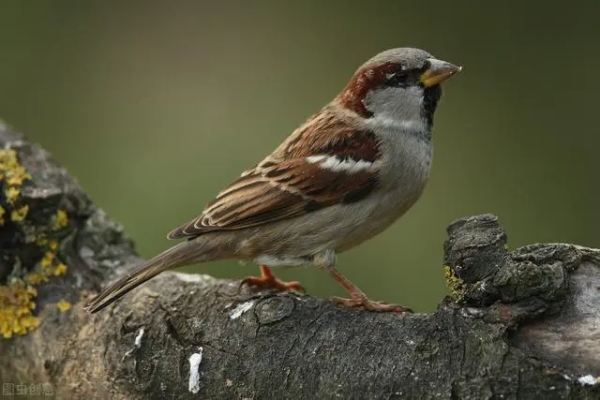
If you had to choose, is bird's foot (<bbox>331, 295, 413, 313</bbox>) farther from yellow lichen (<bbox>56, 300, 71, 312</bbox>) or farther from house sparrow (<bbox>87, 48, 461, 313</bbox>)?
yellow lichen (<bbox>56, 300, 71, 312</bbox>)

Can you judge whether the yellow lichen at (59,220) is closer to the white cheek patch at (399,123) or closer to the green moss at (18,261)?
the green moss at (18,261)

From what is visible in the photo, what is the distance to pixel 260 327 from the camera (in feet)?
8.82

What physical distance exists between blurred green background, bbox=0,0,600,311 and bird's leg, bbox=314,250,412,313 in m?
1.36

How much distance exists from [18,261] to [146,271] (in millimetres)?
533

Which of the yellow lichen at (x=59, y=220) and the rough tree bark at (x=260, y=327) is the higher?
the yellow lichen at (x=59, y=220)

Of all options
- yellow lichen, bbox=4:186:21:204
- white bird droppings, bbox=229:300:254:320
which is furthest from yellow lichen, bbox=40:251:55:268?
white bird droppings, bbox=229:300:254:320

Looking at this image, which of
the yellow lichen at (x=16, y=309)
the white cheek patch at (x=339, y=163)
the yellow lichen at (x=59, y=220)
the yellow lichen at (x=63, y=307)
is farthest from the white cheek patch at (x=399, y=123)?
the yellow lichen at (x=16, y=309)

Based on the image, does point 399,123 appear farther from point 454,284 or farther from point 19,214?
point 19,214

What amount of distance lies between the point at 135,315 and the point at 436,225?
2.78m

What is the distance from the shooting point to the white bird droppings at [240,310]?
2.80 meters

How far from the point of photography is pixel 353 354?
2.49 metres

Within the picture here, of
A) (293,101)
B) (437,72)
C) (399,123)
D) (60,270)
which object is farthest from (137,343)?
(293,101)

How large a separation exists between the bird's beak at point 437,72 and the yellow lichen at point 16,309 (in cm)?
170

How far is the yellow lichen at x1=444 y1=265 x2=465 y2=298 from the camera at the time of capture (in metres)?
2.46
